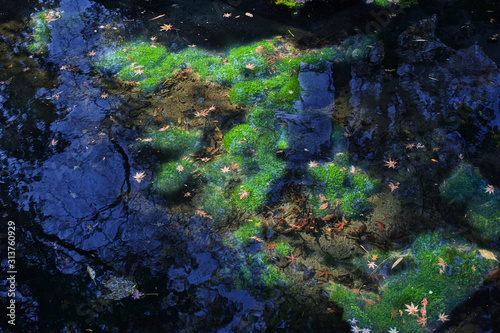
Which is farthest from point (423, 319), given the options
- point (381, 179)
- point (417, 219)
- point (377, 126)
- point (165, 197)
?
point (165, 197)

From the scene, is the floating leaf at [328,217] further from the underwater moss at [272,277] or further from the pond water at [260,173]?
the underwater moss at [272,277]

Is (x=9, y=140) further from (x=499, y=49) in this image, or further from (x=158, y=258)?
(x=499, y=49)

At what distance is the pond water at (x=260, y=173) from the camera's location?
3.21m

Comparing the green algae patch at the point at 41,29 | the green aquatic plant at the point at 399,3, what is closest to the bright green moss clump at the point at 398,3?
the green aquatic plant at the point at 399,3

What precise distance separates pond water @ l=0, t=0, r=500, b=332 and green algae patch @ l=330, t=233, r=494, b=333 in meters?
0.02

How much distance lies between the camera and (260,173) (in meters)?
4.11

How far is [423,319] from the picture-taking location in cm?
297

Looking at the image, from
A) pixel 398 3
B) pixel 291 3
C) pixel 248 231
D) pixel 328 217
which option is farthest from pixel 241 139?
pixel 398 3

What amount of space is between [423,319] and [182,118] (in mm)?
4025

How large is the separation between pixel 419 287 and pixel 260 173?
2.22 meters

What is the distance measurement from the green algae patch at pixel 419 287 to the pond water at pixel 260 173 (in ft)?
0.05

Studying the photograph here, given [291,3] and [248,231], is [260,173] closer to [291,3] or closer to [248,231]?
[248,231]

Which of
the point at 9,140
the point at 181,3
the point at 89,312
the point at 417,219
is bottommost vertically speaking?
the point at 89,312

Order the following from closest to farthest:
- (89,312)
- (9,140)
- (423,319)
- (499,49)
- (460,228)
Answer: (423,319) → (89,312) → (460,228) → (9,140) → (499,49)
